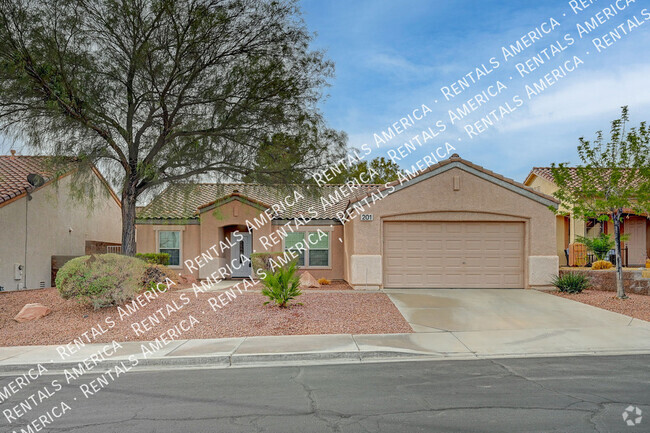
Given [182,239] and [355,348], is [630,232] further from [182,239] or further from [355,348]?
[182,239]

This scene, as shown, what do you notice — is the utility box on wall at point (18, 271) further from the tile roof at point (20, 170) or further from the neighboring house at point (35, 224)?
the tile roof at point (20, 170)

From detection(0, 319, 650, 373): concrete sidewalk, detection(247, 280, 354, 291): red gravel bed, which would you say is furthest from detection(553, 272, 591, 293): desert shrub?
detection(247, 280, 354, 291): red gravel bed

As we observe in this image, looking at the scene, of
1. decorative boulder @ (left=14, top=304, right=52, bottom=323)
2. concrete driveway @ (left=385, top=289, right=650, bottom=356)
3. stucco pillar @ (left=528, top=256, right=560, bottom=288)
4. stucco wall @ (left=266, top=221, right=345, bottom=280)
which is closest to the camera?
concrete driveway @ (left=385, top=289, right=650, bottom=356)

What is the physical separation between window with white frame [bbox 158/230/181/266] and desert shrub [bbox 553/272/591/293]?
583 inches

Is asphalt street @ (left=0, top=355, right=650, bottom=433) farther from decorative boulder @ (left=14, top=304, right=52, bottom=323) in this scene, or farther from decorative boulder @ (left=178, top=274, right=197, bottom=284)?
decorative boulder @ (left=178, top=274, right=197, bottom=284)

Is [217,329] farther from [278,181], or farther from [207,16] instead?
[207,16]

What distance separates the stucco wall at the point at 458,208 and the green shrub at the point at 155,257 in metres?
8.42

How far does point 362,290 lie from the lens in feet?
50.4

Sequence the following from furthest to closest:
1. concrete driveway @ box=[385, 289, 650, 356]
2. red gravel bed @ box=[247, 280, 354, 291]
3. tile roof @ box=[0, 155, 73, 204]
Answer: red gravel bed @ box=[247, 280, 354, 291]
tile roof @ box=[0, 155, 73, 204]
concrete driveway @ box=[385, 289, 650, 356]

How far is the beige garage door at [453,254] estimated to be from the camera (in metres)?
15.8

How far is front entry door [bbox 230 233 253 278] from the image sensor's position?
21.3 m

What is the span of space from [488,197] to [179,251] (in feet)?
42.1

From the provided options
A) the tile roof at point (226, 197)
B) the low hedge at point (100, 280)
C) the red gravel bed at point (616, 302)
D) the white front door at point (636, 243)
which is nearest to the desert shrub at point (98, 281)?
the low hedge at point (100, 280)

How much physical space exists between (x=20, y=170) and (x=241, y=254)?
946 centimetres
